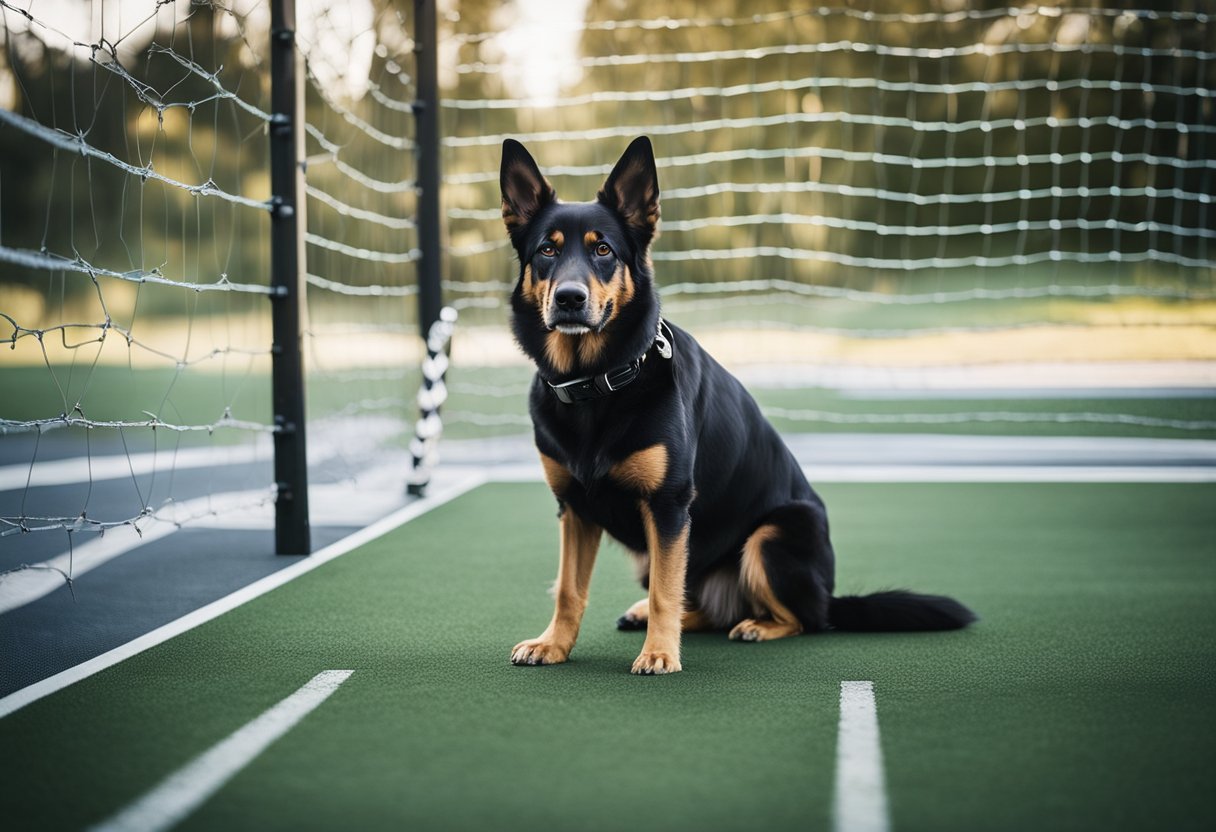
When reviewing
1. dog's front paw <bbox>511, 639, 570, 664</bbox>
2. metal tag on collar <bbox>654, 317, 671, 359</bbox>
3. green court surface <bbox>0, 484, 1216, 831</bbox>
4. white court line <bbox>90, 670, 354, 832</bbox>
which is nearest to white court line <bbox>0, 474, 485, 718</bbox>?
green court surface <bbox>0, 484, 1216, 831</bbox>

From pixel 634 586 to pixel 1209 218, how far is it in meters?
7.74

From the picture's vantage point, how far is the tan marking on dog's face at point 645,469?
2732mm

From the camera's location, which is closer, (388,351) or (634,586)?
(634,586)

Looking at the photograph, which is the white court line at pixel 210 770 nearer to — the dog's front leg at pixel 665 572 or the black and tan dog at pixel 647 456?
the black and tan dog at pixel 647 456

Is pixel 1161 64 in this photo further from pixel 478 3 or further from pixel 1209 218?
pixel 478 3

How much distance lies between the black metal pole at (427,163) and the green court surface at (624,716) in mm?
2197

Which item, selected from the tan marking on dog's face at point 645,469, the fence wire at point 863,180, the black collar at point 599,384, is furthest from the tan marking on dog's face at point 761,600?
the fence wire at point 863,180

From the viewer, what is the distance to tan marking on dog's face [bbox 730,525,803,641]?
9.98 ft

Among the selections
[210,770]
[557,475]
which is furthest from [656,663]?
[210,770]

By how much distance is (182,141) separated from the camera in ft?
17.0

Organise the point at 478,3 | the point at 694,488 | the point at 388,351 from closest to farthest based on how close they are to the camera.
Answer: the point at 694,488 < the point at 388,351 < the point at 478,3

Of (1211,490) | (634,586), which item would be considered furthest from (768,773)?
(1211,490)

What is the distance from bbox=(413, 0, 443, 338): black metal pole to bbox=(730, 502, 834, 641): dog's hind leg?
126 inches

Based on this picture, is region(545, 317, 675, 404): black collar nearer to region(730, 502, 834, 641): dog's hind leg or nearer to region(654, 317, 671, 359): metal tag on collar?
region(654, 317, 671, 359): metal tag on collar
